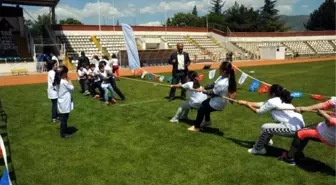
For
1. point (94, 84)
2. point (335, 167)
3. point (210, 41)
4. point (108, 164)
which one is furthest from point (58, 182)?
point (210, 41)

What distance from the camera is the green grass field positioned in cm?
497

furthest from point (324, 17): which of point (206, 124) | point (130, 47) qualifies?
point (206, 124)

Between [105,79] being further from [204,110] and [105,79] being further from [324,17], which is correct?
[324,17]

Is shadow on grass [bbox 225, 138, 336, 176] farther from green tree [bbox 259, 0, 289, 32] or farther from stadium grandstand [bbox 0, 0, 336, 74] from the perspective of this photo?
green tree [bbox 259, 0, 289, 32]

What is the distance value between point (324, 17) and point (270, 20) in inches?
438

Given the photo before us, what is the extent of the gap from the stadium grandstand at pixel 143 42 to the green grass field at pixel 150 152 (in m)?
20.0

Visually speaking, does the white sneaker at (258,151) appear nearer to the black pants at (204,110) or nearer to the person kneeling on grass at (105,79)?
the black pants at (204,110)

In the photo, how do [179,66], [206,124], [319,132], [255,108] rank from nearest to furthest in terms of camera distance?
[319,132], [255,108], [206,124], [179,66]

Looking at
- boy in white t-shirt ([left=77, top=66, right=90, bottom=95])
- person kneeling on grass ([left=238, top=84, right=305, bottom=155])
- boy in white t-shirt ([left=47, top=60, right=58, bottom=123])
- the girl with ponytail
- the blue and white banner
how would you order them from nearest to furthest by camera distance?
person kneeling on grass ([left=238, top=84, right=305, bottom=155]) → the girl with ponytail → boy in white t-shirt ([left=47, top=60, right=58, bottom=123]) → boy in white t-shirt ([left=77, top=66, right=90, bottom=95]) → the blue and white banner

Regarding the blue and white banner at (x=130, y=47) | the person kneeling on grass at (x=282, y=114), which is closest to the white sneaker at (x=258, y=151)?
the person kneeling on grass at (x=282, y=114)

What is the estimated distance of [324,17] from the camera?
6706 centimetres

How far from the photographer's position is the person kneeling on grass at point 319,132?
15.2 feet

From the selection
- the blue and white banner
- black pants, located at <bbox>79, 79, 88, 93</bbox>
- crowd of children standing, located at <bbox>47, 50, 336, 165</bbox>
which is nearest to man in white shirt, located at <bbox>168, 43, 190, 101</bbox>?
crowd of children standing, located at <bbox>47, 50, 336, 165</bbox>

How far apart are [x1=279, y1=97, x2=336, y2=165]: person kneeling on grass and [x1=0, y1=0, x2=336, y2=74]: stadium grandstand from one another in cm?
2471
